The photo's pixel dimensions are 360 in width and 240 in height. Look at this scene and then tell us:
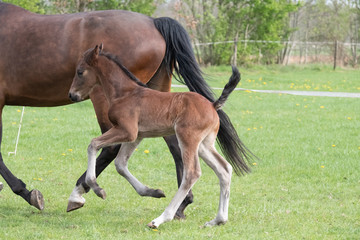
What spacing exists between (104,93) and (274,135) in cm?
570

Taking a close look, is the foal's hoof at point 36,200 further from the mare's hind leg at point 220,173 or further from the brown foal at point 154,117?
the mare's hind leg at point 220,173

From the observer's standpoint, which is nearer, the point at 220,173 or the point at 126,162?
the point at 220,173

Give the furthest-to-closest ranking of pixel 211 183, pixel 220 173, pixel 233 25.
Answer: pixel 233 25 < pixel 211 183 < pixel 220 173

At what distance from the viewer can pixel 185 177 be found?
4770mm

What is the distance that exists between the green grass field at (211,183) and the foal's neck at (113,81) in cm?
120

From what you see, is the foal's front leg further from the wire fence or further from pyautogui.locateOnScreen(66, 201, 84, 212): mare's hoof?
the wire fence

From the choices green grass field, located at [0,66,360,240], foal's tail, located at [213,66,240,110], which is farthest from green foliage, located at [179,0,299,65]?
foal's tail, located at [213,66,240,110]

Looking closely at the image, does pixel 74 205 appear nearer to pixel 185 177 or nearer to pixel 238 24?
pixel 185 177

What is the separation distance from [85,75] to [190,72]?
1.18 m

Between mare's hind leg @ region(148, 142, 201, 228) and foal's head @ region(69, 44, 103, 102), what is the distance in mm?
1055

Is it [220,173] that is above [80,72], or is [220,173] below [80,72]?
below

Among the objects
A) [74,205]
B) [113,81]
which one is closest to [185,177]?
[113,81]

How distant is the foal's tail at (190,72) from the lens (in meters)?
5.70

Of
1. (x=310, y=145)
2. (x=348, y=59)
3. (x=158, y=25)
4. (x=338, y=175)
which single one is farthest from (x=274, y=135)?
(x=348, y=59)
